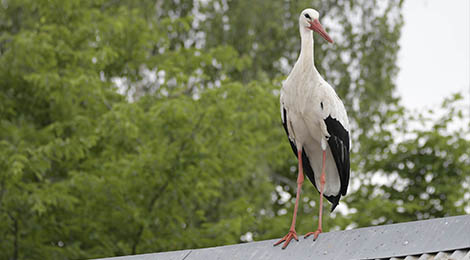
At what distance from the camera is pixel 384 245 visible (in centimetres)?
347

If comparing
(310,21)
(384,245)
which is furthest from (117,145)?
(384,245)

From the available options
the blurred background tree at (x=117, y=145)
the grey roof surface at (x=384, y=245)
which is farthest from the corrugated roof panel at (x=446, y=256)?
the blurred background tree at (x=117, y=145)

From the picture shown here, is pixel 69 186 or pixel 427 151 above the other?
pixel 69 186

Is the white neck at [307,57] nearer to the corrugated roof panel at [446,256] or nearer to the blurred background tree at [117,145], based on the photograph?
the corrugated roof panel at [446,256]

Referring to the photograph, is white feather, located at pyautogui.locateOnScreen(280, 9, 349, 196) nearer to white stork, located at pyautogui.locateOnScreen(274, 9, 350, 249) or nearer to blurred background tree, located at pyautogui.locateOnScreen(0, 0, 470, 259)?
white stork, located at pyautogui.locateOnScreen(274, 9, 350, 249)

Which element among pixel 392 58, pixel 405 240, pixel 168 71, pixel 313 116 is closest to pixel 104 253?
pixel 168 71

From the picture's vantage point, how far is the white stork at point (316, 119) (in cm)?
426

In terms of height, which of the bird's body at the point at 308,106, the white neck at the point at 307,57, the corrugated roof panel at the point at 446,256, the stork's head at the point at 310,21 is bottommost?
the corrugated roof panel at the point at 446,256

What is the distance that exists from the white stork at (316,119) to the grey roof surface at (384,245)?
0.37m

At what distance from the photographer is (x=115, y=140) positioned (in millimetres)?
8320

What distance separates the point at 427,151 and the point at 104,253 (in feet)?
23.9

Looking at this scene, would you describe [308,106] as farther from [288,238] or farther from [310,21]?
[288,238]

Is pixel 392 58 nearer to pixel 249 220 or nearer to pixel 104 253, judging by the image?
pixel 249 220

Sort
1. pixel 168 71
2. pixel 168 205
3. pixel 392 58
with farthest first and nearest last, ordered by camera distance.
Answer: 1. pixel 392 58
2. pixel 168 71
3. pixel 168 205
